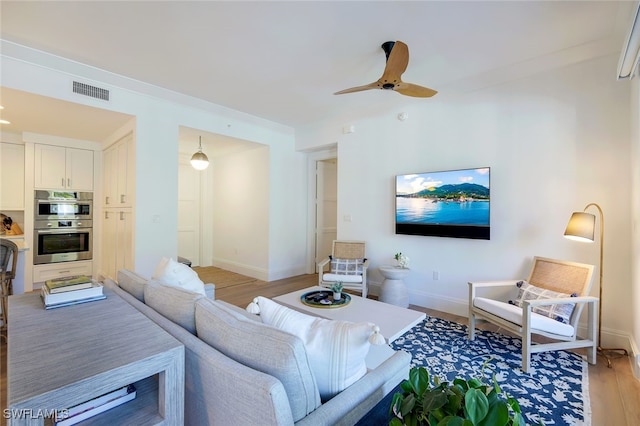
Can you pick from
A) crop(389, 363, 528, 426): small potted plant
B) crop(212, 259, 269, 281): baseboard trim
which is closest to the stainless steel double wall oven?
crop(212, 259, 269, 281): baseboard trim

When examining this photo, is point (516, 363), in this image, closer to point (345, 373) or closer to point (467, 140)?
point (345, 373)

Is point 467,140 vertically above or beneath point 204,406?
above

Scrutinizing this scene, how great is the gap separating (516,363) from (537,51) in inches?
116

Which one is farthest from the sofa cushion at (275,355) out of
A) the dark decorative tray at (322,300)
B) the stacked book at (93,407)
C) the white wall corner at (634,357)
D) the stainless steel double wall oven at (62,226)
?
the stainless steel double wall oven at (62,226)

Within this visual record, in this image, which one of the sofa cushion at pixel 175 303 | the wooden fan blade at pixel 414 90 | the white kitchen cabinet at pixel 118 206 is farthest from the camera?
the white kitchen cabinet at pixel 118 206

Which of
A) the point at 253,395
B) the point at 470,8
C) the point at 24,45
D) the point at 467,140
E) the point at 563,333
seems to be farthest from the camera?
the point at 467,140

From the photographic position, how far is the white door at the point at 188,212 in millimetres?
6258

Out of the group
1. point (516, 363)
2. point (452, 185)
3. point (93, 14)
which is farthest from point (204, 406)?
point (452, 185)

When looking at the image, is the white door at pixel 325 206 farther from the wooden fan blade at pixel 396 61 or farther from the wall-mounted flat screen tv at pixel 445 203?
the wooden fan blade at pixel 396 61

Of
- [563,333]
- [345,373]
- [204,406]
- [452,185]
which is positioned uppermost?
[452,185]

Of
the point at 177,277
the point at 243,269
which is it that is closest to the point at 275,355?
the point at 177,277

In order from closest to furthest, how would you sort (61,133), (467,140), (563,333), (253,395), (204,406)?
(253,395)
(204,406)
(563,333)
(467,140)
(61,133)

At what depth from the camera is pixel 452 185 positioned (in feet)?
11.5

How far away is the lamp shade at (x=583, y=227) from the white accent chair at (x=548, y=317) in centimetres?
30
